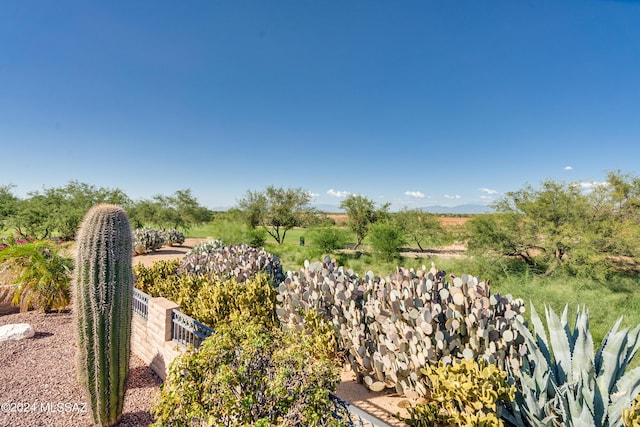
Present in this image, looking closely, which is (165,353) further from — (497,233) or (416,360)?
(497,233)

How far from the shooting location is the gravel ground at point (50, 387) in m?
3.94

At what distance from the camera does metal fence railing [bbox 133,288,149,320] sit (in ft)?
19.2

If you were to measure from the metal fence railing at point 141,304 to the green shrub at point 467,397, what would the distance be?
5.21 m

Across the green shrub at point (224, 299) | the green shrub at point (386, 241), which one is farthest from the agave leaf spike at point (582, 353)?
the green shrub at point (386, 241)

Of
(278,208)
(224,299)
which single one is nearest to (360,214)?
(278,208)

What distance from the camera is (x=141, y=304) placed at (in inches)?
241

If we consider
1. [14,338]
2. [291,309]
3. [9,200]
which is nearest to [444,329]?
[291,309]

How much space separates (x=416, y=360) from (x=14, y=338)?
764cm

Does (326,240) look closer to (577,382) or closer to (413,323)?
(413,323)

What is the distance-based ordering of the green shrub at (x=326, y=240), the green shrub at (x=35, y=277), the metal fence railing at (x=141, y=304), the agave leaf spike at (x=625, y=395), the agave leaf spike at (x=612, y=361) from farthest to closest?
1. the green shrub at (x=326, y=240)
2. the green shrub at (x=35, y=277)
3. the metal fence railing at (x=141, y=304)
4. the agave leaf spike at (x=612, y=361)
5. the agave leaf spike at (x=625, y=395)

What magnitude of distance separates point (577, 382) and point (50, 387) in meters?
6.96

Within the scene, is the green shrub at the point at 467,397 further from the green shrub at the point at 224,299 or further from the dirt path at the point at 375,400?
the green shrub at the point at 224,299

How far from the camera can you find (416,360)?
3.73 meters

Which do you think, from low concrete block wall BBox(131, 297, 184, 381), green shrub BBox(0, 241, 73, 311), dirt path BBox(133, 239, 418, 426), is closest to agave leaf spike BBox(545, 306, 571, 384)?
dirt path BBox(133, 239, 418, 426)
